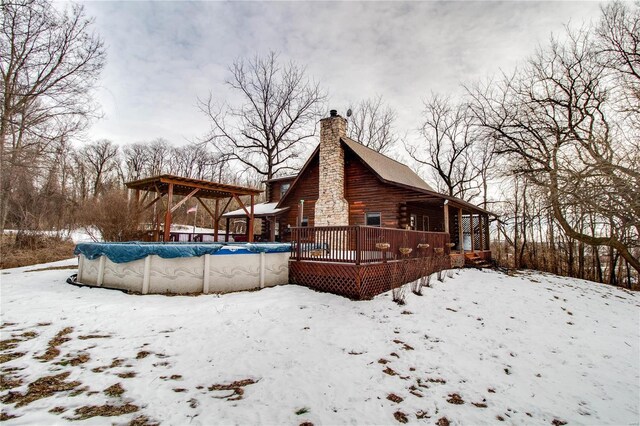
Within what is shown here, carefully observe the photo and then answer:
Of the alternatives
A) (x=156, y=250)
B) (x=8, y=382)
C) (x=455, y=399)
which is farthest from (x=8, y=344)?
(x=455, y=399)

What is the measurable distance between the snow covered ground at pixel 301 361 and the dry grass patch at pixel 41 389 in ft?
0.07

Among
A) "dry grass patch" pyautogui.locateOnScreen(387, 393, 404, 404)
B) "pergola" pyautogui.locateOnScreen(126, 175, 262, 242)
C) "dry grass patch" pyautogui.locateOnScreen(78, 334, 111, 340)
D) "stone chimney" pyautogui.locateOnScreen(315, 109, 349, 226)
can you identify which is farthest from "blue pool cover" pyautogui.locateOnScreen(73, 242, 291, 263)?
"stone chimney" pyautogui.locateOnScreen(315, 109, 349, 226)

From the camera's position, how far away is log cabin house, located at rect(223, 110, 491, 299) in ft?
26.5

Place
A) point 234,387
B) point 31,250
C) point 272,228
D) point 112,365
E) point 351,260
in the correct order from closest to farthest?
1. point 234,387
2. point 112,365
3. point 351,260
4. point 31,250
5. point 272,228

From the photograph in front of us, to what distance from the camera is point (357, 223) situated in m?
14.8

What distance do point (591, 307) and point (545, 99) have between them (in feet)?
32.5

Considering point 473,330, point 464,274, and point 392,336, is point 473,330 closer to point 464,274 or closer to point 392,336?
point 392,336

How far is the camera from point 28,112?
39.3ft

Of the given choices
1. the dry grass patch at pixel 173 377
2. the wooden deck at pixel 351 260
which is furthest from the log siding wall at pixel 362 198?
the dry grass patch at pixel 173 377

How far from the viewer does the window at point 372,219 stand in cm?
1457

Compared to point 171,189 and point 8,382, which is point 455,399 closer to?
point 8,382

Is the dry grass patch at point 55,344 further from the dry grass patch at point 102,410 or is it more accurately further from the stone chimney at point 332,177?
the stone chimney at point 332,177

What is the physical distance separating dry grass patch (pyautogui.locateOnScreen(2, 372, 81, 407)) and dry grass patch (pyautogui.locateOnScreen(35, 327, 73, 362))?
717 millimetres

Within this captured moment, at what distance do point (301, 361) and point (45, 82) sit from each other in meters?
16.2
